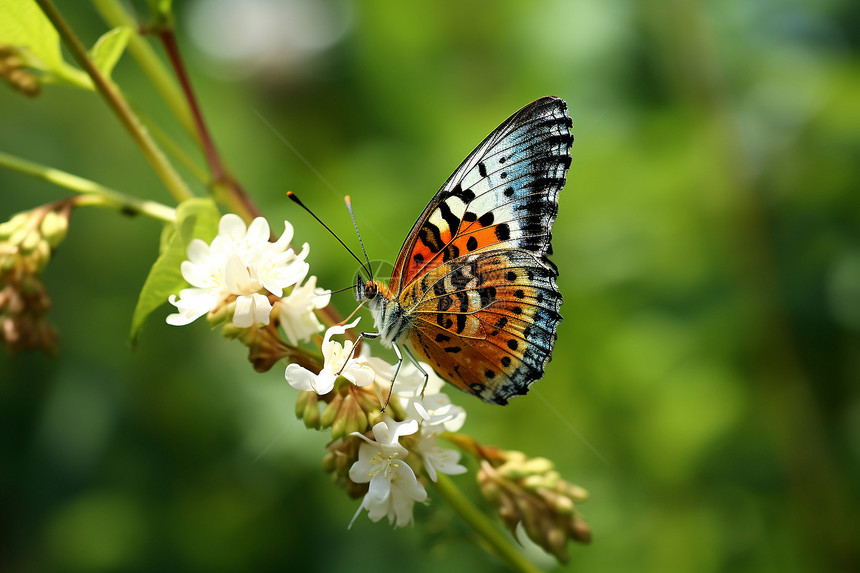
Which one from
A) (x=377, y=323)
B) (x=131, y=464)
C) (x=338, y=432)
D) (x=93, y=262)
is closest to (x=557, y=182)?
(x=377, y=323)

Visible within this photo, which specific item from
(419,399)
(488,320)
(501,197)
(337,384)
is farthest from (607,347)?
(337,384)

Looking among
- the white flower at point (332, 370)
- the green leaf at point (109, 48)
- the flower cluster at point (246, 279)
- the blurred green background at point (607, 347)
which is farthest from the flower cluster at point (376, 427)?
the blurred green background at point (607, 347)

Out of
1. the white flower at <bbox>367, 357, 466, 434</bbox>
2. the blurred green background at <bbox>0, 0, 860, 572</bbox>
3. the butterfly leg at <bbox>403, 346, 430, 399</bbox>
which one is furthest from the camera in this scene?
the blurred green background at <bbox>0, 0, 860, 572</bbox>

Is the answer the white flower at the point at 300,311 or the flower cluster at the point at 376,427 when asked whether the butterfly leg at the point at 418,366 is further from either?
the white flower at the point at 300,311

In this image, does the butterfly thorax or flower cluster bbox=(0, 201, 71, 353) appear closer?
flower cluster bbox=(0, 201, 71, 353)

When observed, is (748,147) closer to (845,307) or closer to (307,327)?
(845,307)

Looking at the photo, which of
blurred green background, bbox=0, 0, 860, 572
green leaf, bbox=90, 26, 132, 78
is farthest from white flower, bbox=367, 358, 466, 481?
blurred green background, bbox=0, 0, 860, 572

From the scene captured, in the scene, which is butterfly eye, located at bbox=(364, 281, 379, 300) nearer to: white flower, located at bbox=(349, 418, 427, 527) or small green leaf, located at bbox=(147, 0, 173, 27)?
white flower, located at bbox=(349, 418, 427, 527)
